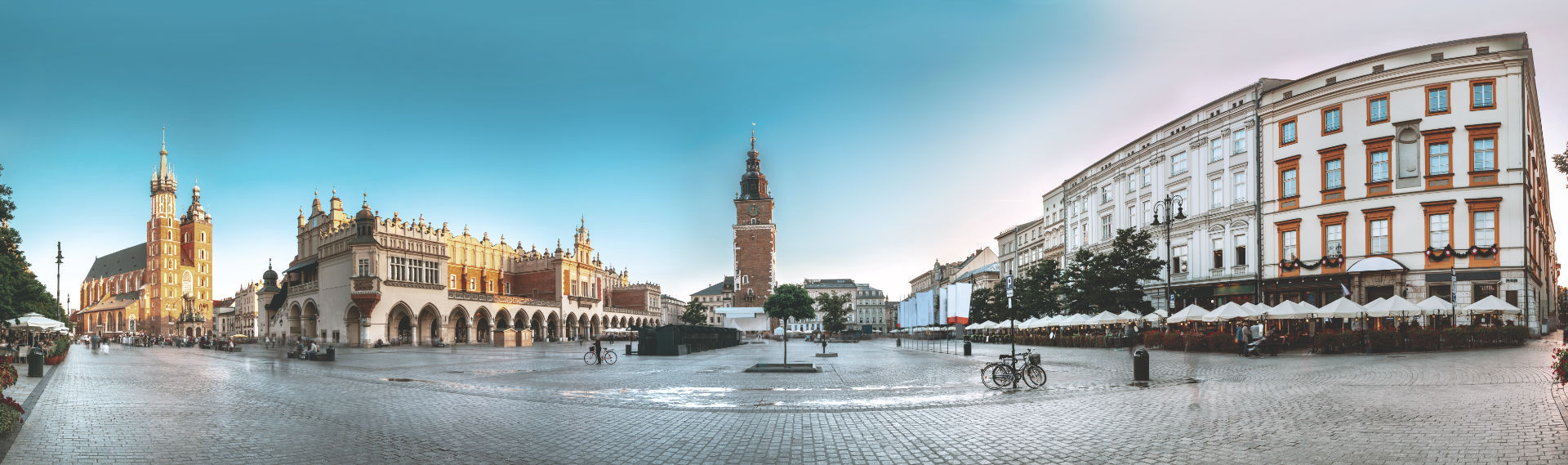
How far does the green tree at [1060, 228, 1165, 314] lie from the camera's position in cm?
4397

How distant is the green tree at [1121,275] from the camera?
4397 centimetres

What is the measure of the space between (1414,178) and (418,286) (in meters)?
62.0

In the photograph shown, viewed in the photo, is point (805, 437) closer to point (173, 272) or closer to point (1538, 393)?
Answer: point (1538, 393)

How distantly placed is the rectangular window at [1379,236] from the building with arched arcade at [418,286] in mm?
54333

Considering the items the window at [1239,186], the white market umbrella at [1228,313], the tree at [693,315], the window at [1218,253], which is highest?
the window at [1239,186]

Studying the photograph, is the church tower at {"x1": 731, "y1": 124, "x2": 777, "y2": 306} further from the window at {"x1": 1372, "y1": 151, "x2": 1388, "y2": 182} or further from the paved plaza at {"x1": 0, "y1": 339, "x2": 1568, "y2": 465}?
the paved plaza at {"x1": 0, "y1": 339, "x2": 1568, "y2": 465}

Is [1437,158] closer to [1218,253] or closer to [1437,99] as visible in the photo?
[1437,99]

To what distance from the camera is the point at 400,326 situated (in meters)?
64.7

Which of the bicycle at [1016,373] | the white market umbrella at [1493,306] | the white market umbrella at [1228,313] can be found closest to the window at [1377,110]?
the white market umbrella at [1493,306]

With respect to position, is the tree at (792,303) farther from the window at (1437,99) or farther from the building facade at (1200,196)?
the window at (1437,99)

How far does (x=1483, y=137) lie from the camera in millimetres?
33781

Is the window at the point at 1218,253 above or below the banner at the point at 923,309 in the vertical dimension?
above

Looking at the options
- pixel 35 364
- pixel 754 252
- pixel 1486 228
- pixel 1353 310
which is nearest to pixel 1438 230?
pixel 1486 228

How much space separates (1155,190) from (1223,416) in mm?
42937
